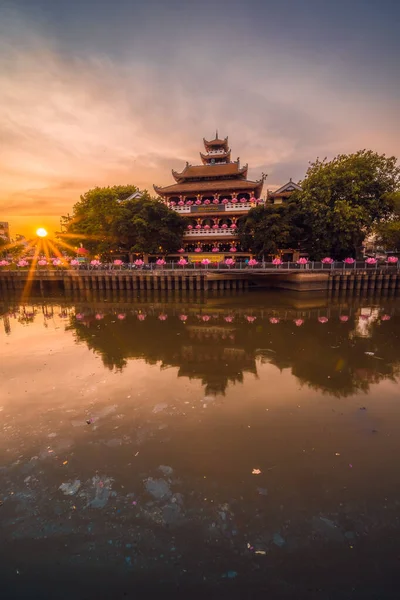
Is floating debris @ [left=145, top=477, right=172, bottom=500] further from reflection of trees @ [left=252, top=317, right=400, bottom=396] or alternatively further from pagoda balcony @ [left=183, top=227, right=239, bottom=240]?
pagoda balcony @ [left=183, top=227, right=239, bottom=240]

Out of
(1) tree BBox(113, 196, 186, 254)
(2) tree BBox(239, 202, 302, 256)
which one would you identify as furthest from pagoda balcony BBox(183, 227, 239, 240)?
(2) tree BBox(239, 202, 302, 256)

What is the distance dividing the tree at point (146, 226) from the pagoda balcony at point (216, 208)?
5111 millimetres

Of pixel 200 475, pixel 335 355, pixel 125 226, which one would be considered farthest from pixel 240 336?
pixel 125 226

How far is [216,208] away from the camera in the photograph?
36062mm

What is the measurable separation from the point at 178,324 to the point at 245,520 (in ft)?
40.3

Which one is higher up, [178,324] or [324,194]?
[324,194]

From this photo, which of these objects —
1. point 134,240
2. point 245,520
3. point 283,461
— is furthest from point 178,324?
point 134,240

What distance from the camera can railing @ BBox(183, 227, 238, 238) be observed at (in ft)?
116

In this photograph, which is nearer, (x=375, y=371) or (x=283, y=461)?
(x=283, y=461)

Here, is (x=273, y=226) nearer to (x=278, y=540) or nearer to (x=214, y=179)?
(x=214, y=179)

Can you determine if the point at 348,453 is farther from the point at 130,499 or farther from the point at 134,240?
the point at 134,240

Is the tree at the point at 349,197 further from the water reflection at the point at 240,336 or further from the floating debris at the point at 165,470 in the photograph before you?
the floating debris at the point at 165,470

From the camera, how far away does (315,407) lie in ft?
23.2

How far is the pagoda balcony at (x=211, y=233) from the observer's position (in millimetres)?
35447
